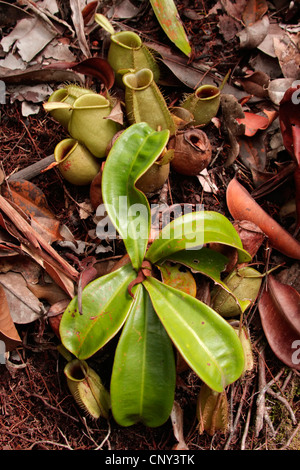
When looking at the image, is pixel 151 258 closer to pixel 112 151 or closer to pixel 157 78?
pixel 112 151

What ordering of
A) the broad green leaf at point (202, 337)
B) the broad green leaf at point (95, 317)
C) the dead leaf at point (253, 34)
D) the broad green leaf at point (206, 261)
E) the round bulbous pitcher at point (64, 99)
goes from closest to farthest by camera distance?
the broad green leaf at point (202, 337), the broad green leaf at point (95, 317), the broad green leaf at point (206, 261), the round bulbous pitcher at point (64, 99), the dead leaf at point (253, 34)

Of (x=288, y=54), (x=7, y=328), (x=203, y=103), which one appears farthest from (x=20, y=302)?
A: (x=288, y=54)

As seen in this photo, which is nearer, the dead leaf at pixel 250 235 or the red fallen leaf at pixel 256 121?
the dead leaf at pixel 250 235

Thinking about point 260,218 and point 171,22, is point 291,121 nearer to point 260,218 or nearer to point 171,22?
point 260,218

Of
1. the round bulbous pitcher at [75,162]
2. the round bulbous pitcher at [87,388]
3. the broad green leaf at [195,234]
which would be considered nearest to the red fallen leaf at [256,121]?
the broad green leaf at [195,234]

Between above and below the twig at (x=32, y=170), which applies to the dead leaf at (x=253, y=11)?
above

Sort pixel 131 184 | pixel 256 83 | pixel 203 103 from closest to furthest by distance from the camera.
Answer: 1. pixel 131 184
2. pixel 203 103
3. pixel 256 83

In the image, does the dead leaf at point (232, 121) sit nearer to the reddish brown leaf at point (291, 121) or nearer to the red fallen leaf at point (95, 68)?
the reddish brown leaf at point (291, 121)
